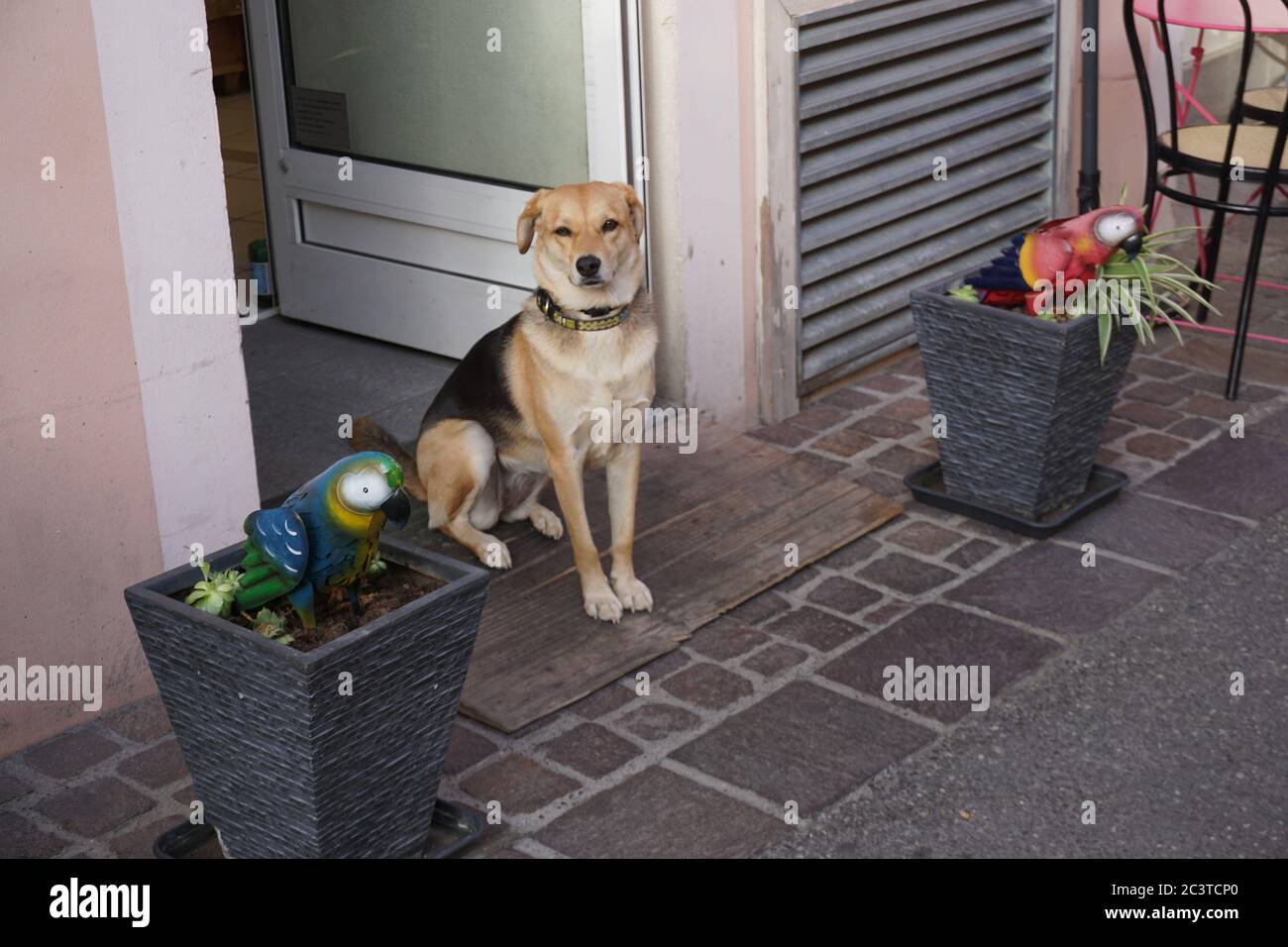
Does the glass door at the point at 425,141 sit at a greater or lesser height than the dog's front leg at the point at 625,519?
greater

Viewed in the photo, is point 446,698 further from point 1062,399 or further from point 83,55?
point 1062,399

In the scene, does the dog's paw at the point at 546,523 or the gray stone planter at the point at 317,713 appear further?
the dog's paw at the point at 546,523

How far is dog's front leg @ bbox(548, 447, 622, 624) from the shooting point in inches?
175

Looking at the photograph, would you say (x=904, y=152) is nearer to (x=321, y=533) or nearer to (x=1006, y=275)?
(x=1006, y=275)

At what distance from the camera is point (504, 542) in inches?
196

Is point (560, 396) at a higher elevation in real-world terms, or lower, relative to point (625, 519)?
higher

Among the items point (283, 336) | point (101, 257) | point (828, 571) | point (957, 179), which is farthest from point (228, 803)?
point (957, 179)

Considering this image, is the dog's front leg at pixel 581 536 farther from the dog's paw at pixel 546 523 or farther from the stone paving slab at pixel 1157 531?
the stone paving slab at pixel 1157 531

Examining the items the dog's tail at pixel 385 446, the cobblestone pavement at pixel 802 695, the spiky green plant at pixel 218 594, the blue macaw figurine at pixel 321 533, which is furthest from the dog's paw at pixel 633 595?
the spiky green plant at pixel 218 594

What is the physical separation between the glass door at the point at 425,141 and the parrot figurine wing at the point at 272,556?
255cm

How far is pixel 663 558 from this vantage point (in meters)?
4.84

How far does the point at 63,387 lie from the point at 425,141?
254 cm

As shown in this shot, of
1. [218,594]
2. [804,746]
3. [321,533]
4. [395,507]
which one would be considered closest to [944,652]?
[804,746]

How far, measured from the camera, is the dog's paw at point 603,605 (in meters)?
4.47
